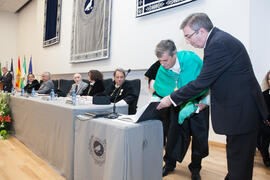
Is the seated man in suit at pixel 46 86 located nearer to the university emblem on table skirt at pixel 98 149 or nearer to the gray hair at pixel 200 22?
the university emblem on table skirt at pixel 98 149

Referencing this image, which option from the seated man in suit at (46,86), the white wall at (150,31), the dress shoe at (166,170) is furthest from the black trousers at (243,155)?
the seated man in suit at (46,86)

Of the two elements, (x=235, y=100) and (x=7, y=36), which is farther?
(x=7, y=36)

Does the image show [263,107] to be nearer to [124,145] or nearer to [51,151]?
[124,145]

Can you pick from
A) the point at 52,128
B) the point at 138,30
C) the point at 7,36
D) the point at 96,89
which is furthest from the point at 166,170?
the point at 7,36

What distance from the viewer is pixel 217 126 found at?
1.06m

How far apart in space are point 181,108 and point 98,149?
0.74 m

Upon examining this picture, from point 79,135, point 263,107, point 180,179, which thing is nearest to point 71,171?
point 79,135

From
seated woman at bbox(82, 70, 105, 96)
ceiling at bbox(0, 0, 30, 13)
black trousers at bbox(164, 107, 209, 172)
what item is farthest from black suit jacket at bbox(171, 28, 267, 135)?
ceiling at bbox(0, 0, 30, 13)

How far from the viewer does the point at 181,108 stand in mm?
1631

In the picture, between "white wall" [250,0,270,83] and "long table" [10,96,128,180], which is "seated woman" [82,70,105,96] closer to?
"long table" [10,96,128,180]

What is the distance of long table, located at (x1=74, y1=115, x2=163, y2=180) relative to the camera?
3.69 feet

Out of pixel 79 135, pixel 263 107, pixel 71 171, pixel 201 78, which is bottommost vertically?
pixel 71 171

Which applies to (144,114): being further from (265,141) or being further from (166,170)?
(265,141)

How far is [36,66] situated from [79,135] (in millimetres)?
6896
